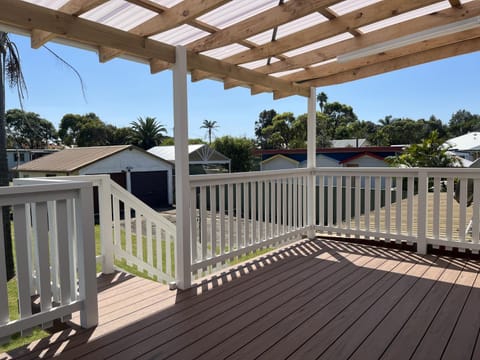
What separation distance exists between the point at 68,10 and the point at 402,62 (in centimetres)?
330

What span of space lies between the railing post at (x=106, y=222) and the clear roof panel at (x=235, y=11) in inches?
72.6

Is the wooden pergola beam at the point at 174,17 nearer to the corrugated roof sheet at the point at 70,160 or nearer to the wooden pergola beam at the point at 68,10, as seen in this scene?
the wooden pergola beam at the point at 68,10

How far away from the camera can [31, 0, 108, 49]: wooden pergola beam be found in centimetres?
208

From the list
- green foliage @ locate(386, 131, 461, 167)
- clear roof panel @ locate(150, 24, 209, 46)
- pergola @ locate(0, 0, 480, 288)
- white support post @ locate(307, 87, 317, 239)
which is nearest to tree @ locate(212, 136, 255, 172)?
green foliage @ locate(386, 131, 461, 167)

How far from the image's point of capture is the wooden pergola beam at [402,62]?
3.24m

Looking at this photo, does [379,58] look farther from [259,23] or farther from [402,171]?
[259,23]

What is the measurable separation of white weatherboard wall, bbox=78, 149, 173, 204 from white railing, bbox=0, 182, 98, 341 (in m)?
11.9

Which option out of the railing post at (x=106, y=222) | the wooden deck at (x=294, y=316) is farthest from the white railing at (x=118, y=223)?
the wooden deck at (x=294, y=316)

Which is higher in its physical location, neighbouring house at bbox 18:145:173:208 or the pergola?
the pergola

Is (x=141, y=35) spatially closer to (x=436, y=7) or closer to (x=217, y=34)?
(x=217, y=34)

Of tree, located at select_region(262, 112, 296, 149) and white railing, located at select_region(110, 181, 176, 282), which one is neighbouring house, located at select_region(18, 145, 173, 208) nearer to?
white railing, located at select_region(110, 181, 176, 282)

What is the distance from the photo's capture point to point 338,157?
62.3 ft

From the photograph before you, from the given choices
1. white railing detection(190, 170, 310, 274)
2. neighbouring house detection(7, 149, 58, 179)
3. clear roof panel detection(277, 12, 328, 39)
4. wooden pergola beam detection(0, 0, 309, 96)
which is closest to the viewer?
wooden pergola beam detection(0, 0, 309, 96)

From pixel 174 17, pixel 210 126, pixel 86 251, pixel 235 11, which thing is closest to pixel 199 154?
pixel 235 11
